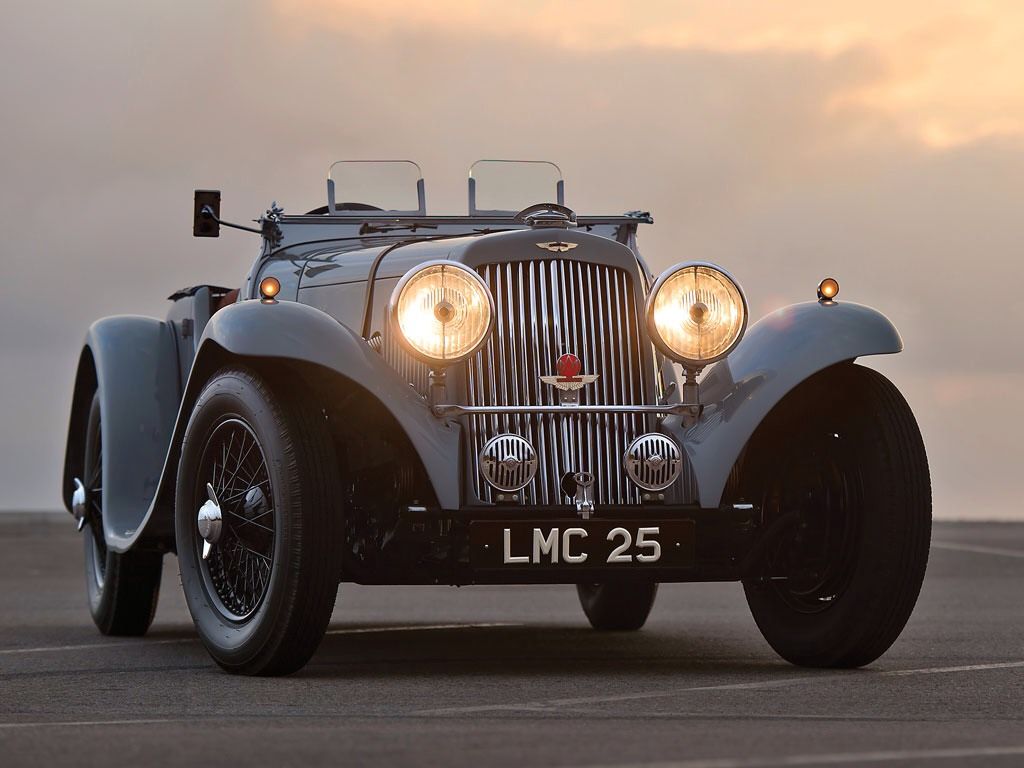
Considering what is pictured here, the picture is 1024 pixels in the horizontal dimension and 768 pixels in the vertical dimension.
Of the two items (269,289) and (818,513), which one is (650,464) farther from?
(269,289)

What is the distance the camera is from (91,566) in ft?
31.8

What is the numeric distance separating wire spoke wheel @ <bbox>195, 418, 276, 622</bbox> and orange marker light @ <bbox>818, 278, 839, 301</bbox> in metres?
2.34

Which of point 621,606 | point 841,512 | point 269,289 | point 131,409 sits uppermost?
point 269,289

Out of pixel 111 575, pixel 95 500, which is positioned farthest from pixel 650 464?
pixel 95 500

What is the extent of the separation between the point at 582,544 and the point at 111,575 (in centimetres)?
359

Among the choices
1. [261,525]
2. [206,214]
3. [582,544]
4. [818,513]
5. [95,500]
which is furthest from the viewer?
[95,500]

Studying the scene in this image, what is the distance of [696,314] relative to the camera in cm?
704

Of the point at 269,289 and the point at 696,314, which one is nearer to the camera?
the point at 269,289

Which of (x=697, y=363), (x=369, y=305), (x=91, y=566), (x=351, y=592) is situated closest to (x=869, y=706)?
(x=697, y=363)

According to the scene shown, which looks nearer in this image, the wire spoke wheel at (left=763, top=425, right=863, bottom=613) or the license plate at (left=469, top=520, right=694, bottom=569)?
the license plate at (left=469, top=520, right=694, bottom=569)

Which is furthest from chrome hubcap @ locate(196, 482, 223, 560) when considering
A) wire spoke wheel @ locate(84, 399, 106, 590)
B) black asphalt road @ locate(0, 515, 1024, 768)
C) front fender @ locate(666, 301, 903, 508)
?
wire spoke wheel @ locate(84, 399, 106, 590)

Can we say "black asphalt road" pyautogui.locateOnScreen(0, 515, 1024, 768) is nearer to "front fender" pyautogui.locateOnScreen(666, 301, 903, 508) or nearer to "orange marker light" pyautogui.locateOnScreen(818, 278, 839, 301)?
"front fender" pyautogui.locateOnScreen(666, 301, 903, 508)

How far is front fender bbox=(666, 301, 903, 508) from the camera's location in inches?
267

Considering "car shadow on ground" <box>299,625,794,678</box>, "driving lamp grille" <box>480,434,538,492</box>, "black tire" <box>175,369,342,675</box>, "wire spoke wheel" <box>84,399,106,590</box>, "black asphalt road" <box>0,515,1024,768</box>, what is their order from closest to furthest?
"black asphalt road" <box>0,515,1024,768</box> → "black tire" <box>175,369,342,675</box> → "driving lamp grille" <box>480,434,538,492</box> → "car shadow on ground" <box>299,625,794,678</box> → "wire spoke wheel" <box>84,399,106,590</box>
